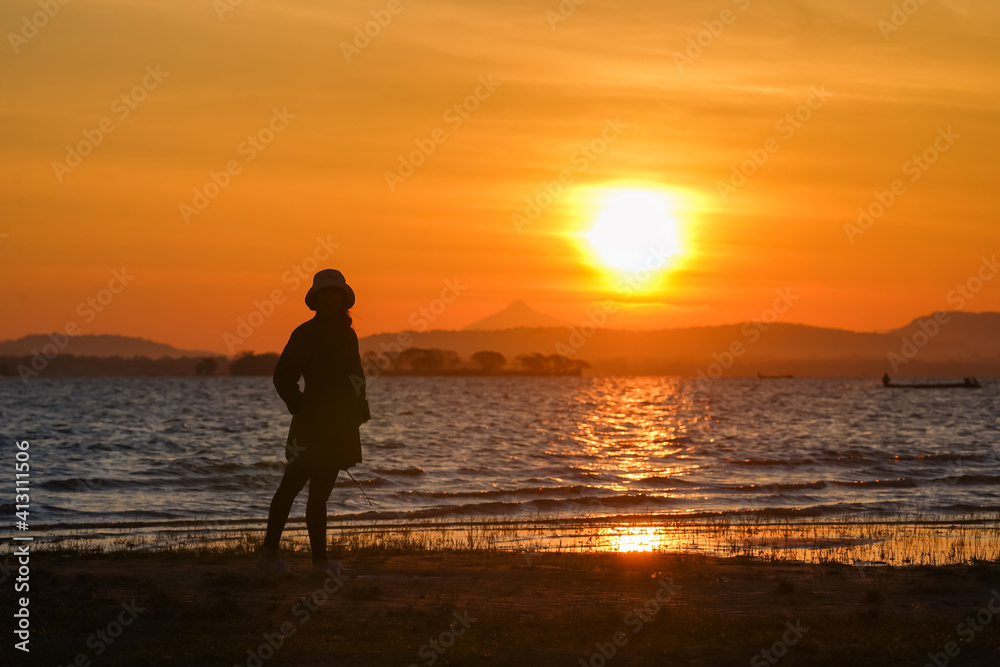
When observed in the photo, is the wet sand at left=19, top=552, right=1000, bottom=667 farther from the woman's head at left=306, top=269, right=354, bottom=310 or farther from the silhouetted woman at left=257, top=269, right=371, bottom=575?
the woman's head at left=306, top=269, right=354, bottom=310

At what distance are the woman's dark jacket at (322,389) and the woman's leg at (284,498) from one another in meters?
0.11

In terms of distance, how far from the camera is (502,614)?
7223 millimetres

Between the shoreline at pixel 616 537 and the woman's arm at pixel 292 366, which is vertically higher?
the woman's arm at pixel 292 366

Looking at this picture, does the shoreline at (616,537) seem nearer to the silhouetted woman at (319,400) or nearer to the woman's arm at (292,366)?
the silhouetted woman at (319,400)

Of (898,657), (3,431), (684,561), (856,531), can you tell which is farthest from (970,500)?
(3,431)

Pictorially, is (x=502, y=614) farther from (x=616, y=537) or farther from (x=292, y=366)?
(x=616, y=537)

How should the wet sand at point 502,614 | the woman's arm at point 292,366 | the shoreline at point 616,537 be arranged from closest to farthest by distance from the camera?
the wet sand at point 502,614 < the woman's arm at point 292,366 < the shoreline at point 616,537

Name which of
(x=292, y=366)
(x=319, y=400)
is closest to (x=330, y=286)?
(x=292, y=366)

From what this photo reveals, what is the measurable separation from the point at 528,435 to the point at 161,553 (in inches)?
1336

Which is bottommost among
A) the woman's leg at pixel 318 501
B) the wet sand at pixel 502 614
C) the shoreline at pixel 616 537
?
the shoreline at pixel 616 537

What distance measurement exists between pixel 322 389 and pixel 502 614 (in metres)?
2.55

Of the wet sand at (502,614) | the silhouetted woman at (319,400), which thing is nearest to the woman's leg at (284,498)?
the silhouetted woman at (319,400)

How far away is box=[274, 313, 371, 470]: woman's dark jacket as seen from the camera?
8242 millimetres

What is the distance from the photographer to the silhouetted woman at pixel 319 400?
8.27m
